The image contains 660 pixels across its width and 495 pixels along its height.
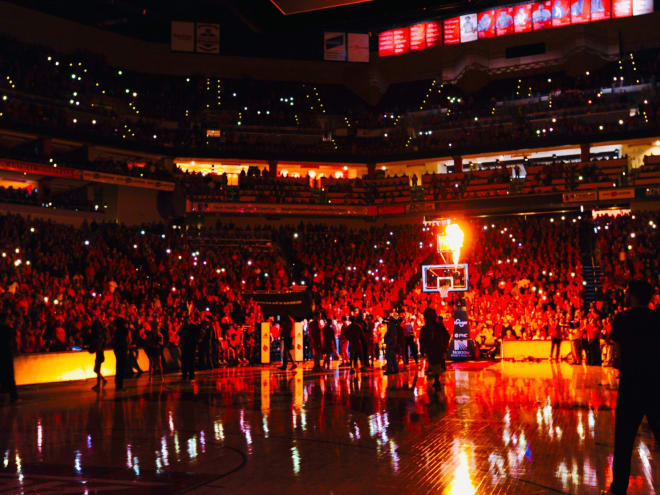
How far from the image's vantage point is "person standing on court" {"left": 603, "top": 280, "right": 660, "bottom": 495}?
228 inches

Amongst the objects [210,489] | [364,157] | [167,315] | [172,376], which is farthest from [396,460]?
[364,157]

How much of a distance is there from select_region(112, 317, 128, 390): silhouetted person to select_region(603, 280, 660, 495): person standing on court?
1433 centimetres

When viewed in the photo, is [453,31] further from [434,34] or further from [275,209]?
[275,209]

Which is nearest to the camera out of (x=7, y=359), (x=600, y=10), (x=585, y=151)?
(x=7, y=359)

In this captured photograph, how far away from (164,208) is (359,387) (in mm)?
27728

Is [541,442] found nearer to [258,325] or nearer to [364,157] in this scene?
[258,325]

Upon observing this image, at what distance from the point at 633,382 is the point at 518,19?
1812 inches

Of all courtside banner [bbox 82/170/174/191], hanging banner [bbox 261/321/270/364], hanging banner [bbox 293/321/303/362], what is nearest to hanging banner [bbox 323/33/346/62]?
courtside banner [bbox 82/170/174/191]

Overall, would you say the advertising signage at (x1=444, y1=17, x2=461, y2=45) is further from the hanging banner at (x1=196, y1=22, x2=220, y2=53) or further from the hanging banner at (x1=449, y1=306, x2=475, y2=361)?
the hanging banner at (x1=449, y1=306, x2=475, y2=361)

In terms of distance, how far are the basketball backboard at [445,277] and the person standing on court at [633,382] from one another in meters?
20.5

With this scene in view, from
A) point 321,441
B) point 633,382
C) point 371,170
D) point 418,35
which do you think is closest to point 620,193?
point 371,170

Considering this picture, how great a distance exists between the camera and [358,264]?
3638cm

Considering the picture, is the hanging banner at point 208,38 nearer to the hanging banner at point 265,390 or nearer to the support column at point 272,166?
the support column at point 272,166

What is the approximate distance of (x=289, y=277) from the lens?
117 feet
